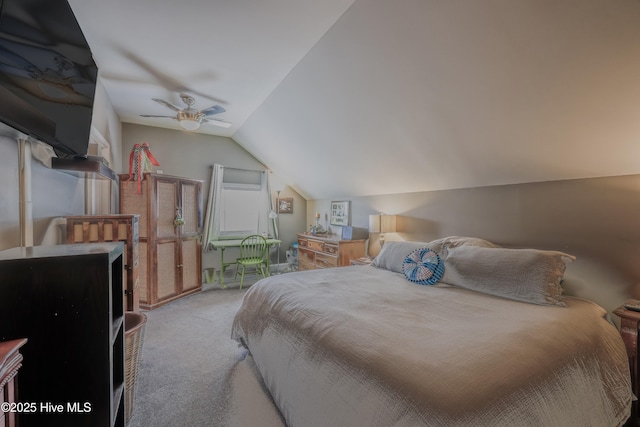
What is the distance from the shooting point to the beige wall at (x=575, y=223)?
1.93 metres

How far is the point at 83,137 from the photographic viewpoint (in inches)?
61.9

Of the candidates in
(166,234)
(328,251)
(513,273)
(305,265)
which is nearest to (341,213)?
(328,251)

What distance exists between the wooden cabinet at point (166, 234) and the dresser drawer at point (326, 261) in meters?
1.85

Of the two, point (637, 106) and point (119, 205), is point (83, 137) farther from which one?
point (637, 106)

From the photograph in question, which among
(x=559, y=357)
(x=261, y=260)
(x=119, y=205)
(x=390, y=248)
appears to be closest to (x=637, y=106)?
(x=559, y=357)

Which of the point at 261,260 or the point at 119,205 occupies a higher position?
the point at 119,205

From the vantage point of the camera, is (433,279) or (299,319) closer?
(299,319)

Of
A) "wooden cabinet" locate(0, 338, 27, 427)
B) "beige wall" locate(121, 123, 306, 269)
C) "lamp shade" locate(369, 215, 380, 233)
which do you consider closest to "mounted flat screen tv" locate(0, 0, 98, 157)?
"wooden cabinet" locate(0, 338, 27, 427)

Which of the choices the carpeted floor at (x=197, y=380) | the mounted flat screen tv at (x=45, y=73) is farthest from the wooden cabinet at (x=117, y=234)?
the mounted flat screen tv at (x=45, y=73)

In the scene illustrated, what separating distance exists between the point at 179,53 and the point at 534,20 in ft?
8.55

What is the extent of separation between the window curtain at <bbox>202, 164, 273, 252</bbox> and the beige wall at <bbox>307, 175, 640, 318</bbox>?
11.1 feet

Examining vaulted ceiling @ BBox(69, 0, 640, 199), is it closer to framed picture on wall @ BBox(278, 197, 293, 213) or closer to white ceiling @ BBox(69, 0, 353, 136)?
white ceiling @ BBox(69, 0, 353, 136)

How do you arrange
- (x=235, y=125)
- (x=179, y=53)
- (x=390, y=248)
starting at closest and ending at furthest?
(x=179, y=53) → (x=390, y=248) → (x=235, y=125)

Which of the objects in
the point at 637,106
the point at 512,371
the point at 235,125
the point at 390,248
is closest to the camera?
the point at 512,371
